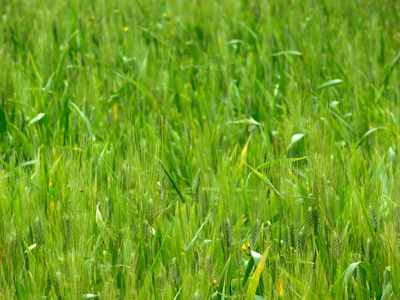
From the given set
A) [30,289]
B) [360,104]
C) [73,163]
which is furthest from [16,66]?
[30,289]

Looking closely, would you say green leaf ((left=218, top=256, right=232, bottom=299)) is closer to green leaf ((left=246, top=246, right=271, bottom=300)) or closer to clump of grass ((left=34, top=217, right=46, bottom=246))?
green leaf ((left=246, top=246, right=271, bottom=300))

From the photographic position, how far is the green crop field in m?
1.04

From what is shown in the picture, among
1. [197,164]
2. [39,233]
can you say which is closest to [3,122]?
[197,164]

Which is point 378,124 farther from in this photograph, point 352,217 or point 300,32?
point 300,32

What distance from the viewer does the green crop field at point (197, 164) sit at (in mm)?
1043

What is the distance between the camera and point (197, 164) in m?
1.50

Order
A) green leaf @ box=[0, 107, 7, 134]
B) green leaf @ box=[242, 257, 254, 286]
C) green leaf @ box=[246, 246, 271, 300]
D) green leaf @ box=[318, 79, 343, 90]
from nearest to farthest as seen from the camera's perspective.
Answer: green leaf @ box=[246, 246, 271, 300] < green leaf @ box=[242, 257, 254, 286] < green leaf @ box=[0, 107, 7, 134] < green leaf @ box=[318, 79, 343, 90]

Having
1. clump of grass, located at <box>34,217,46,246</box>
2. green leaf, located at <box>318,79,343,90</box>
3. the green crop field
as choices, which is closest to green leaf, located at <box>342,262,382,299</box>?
the green crop field

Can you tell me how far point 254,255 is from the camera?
1.09 m

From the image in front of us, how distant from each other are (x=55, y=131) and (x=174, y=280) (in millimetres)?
944

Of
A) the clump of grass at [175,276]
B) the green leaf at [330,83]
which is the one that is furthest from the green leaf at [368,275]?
the green leaf at [330,83]

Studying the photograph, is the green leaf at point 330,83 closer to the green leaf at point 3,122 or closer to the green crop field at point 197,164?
the green crop field at point 197,164

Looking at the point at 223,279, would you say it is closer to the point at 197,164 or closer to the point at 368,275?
the point at 368,275

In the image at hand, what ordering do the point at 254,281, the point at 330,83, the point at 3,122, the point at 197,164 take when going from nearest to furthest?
the point at 254,281 < the point at 197,164 < the point at 3,122 < the point at 330,83
